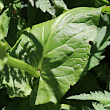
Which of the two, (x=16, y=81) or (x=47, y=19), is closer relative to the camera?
(x=16, y=81)

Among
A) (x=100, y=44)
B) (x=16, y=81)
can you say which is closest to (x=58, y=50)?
(x=16, y=81)

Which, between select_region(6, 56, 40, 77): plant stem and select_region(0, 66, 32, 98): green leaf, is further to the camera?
select_region(0, 66, 32, 98): green leaf

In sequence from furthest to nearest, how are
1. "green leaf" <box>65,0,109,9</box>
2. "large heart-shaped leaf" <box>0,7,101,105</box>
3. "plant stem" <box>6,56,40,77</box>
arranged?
1. "green leaf" <box>65,0,109,9</box>
2. "large heart-shaped leaf" <box>0,7,101,105</box>
3. "plant stem" <box>6,56,40,77</box>

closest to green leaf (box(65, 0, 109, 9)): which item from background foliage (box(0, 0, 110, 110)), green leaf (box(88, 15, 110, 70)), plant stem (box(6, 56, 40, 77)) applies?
background foliage (box(0, 0, 110, 110))

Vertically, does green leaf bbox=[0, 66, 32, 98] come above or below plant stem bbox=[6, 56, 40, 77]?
below

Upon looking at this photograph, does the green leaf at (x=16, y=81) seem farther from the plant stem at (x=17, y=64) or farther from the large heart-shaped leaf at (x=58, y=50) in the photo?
the plant stem at (x=17, y=64)

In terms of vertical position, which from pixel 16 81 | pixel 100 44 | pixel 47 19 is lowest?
pixel 100 44

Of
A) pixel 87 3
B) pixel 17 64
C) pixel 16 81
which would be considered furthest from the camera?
pixel 87 3

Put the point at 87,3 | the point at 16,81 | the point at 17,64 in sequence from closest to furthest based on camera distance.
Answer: the point at 17,64
the point at 16,81
the point at 87,3

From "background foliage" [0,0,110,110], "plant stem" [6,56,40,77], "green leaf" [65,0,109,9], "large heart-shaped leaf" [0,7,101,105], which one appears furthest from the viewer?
"green leaf" [65,0,109,9]

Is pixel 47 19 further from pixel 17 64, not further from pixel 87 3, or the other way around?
pixel 17 64

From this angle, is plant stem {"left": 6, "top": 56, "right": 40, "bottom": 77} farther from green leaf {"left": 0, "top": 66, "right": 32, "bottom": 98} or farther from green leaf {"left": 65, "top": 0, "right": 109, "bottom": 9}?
green leaf {"left": 65, "top": 0, "right": 109, "bottom": 9}
